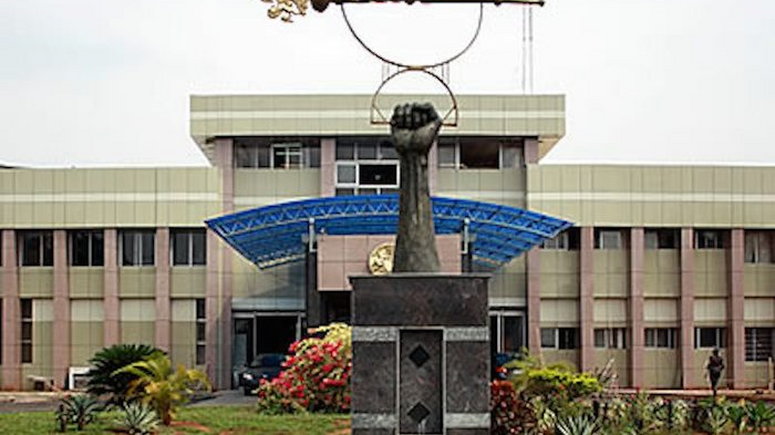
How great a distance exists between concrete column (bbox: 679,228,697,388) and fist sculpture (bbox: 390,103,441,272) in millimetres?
22393

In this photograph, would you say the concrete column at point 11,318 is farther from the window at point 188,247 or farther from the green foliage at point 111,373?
the green foliage at point 111,373

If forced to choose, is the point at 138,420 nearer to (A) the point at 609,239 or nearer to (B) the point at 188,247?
(B) the point at 188,247

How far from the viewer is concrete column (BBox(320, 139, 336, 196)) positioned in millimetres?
34562

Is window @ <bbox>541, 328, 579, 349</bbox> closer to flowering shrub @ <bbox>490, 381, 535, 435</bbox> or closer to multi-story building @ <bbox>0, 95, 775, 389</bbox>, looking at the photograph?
multi-story building @ <bbox>0, 95, 775, 389</bbox>

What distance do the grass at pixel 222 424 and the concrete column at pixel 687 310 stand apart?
15.7 metres

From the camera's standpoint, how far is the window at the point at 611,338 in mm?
34812

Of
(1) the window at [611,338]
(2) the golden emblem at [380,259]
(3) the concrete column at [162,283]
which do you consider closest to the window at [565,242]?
(1) the window at [611,338]

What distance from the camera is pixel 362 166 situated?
35031mm

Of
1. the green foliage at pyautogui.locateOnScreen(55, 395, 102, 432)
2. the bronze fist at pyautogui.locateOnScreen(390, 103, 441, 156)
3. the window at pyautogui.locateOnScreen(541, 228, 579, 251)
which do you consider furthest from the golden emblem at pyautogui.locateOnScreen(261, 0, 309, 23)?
the window at pyautogui.locateOnScreen(541, 228, 579, 251)

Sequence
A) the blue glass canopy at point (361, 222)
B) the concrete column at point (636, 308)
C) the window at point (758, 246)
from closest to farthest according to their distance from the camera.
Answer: the blue glass canopy at point (361, 222) → the concrete column at point (636, 308) → the window at point (758, 246)

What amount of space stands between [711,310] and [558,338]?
4.62 m

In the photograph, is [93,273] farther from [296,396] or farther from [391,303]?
[391,303]

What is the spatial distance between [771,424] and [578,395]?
328 cm

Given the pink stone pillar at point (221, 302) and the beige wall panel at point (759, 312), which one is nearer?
the pink stone pillar at point (221, 302)
